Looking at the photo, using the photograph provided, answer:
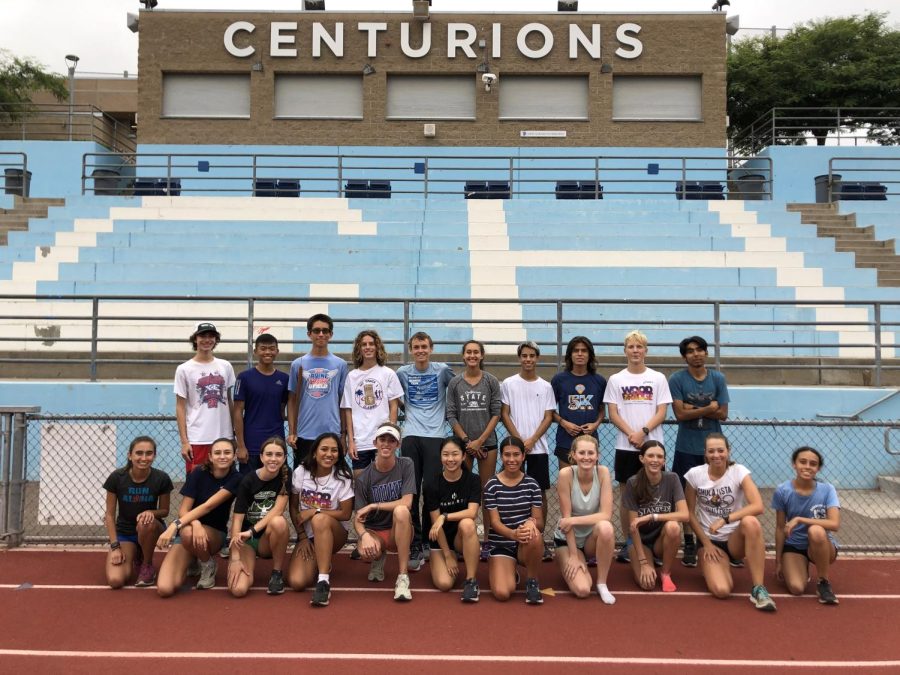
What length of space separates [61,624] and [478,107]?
1605 cm

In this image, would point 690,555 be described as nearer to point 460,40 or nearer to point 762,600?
point 762,600

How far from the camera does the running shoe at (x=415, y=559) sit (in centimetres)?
556

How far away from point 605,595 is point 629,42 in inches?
658

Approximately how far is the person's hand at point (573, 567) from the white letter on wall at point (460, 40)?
51.9 feet

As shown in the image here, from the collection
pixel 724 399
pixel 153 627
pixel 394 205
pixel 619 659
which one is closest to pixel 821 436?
pixel 724 399

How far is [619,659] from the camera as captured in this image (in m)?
4.04

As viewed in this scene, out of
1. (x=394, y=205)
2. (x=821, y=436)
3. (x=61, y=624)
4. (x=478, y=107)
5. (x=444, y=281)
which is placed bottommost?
(x=61, y=624)

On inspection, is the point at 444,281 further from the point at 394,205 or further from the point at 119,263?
the point at 119,263

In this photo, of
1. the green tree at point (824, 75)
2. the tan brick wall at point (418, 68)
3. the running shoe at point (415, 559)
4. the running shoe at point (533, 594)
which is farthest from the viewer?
the green tree at point (824, 75)

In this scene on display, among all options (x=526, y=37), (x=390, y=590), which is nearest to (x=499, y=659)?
(x=390, y=590)

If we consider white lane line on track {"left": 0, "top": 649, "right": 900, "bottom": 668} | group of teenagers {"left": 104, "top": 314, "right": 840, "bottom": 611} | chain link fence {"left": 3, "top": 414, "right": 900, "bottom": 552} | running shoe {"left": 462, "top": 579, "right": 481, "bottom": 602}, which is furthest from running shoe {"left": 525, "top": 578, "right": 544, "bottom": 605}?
chain link fence {"left": 3, "top": 414, "right": 900, "bottom": 552}

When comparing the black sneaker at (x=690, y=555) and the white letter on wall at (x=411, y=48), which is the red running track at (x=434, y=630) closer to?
the black sneaker at (x=690, y=555)

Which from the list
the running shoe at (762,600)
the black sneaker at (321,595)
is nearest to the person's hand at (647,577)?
the running shoe at (762,600)

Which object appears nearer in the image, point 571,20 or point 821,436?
point 821,436
